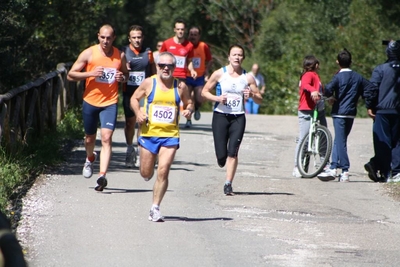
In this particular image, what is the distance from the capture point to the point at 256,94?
11695mm

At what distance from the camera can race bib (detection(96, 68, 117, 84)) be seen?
1194 cm

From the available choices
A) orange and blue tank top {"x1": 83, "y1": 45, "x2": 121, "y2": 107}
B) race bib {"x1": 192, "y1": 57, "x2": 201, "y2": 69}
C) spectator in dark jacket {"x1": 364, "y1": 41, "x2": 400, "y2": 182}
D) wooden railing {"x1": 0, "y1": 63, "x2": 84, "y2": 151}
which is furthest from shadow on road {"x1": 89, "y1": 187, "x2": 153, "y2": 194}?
race bib {"x1": 192, "y1": 57, "x2": 201, "y2": 69}

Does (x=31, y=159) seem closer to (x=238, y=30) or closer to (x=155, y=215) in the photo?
(x=155, y=215)

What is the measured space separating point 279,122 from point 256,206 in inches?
489

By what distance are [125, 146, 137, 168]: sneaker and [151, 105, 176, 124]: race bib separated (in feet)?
13.2

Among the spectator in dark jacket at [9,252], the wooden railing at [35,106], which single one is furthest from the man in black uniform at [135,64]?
the spectator in dark jacket at [9,252]

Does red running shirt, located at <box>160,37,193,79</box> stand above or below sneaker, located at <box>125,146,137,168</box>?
above

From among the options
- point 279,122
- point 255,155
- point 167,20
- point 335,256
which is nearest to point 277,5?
point 167,20

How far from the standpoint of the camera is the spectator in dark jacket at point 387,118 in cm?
1398

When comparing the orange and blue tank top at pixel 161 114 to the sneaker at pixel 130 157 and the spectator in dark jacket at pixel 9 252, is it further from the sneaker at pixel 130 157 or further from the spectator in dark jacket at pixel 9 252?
the spectator in dark jacket at pixel 9 252

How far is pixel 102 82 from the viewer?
39.2 ft

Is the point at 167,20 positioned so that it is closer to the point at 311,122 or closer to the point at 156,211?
the point at 311,122

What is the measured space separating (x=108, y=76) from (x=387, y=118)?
14.3 feet

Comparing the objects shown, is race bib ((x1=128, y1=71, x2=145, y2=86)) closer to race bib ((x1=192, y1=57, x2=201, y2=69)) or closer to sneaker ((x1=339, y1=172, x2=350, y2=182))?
sneaker ((x1=339, y1=172, x2=350, y2=182))
